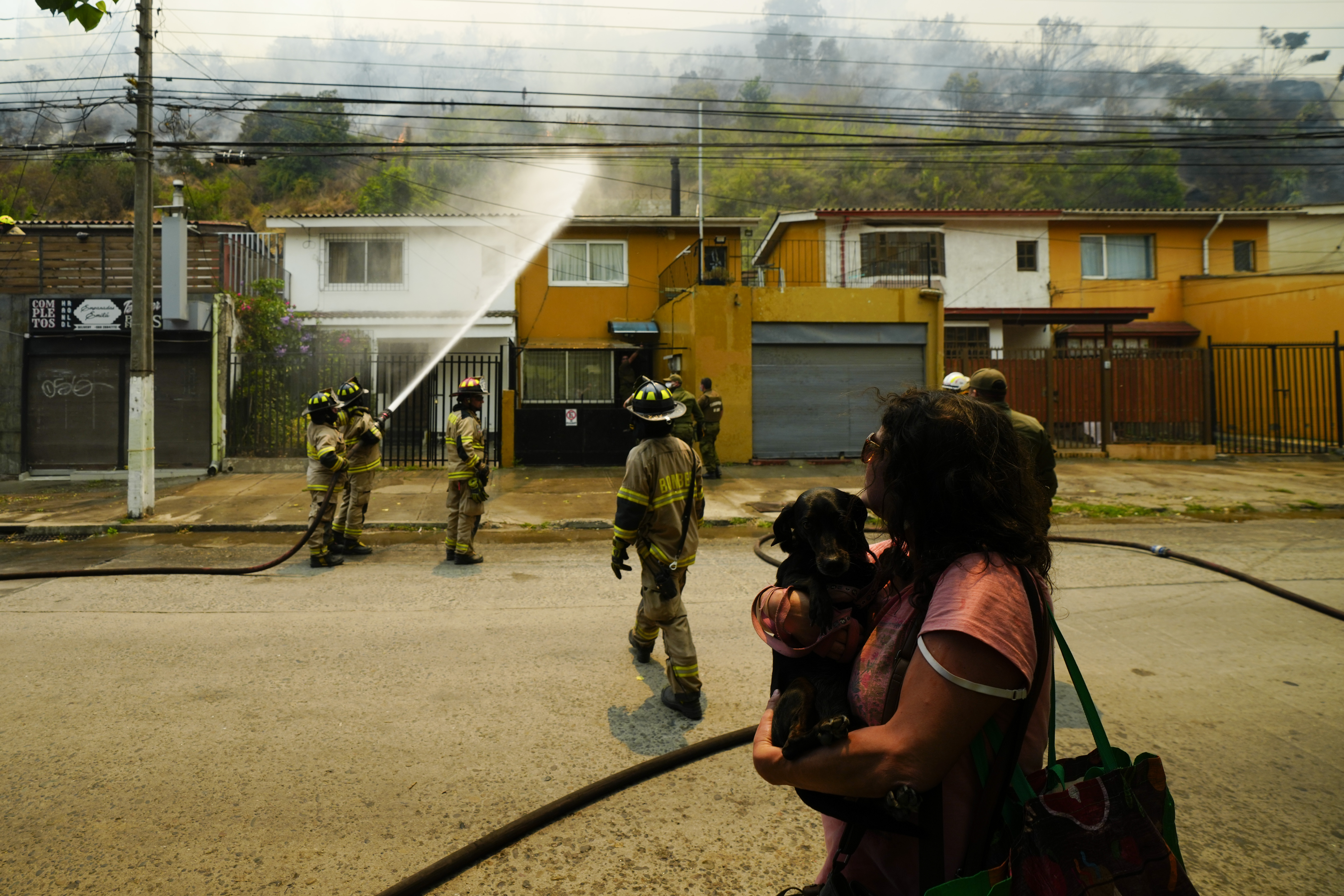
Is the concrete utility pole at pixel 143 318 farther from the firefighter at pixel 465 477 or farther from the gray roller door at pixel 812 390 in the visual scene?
the gray roller door at pixel 812 390

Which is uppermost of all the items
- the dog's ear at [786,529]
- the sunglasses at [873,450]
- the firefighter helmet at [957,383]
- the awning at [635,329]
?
the awning at [635,329]

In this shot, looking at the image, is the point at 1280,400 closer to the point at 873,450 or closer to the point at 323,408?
the point at 323,408

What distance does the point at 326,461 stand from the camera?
8289mm

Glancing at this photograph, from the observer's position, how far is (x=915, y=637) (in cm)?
150

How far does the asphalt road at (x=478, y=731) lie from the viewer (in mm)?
2928

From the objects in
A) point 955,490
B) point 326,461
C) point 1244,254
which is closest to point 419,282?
point 326,461

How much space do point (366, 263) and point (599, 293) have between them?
616 cm

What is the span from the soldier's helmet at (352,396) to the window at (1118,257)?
23.2 meters

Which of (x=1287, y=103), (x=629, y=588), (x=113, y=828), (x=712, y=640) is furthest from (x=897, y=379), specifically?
(x=1287, y=103)

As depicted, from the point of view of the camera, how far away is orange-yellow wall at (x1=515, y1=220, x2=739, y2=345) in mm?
21000

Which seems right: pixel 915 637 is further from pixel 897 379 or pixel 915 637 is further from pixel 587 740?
pixel 897 379

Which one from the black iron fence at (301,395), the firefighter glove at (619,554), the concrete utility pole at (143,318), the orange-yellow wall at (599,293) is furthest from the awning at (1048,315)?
the firefighter glove at (619,554)

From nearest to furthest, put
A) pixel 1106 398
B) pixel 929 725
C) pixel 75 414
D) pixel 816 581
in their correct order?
pixel 929 725 < pixel 816 581 < pixel 75 414 < pixel 1106 398

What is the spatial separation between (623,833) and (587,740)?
0.87m
